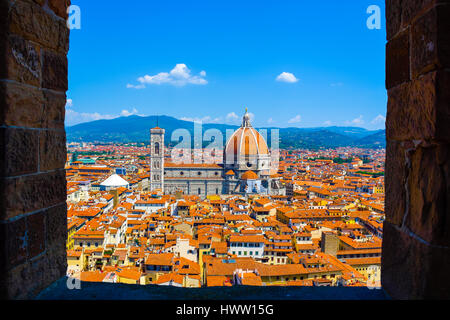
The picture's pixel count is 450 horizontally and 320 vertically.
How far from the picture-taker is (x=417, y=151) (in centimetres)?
121

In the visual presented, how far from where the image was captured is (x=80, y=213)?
2123 centimetres

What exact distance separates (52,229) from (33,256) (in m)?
0.18

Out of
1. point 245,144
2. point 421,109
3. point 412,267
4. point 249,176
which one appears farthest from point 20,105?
Answer: point 245,144

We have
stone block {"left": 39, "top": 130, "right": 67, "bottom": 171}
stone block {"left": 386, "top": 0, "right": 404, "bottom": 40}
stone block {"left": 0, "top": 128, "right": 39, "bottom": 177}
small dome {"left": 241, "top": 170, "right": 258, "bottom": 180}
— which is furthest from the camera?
small dome {"left": 241, "top": 170, "right": 258, "bottom": 180}

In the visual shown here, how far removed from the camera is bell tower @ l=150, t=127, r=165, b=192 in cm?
3422

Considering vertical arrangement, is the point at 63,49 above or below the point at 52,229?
above

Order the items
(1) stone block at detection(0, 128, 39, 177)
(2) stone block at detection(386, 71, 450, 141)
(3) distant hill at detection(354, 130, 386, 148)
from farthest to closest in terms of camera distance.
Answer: (3) distant hill at detection(354, 130, 386, 148)
(1) stone block at detection(0, 128, 39, 177)
(2) stone block at detection(386, 71, 450, 141)

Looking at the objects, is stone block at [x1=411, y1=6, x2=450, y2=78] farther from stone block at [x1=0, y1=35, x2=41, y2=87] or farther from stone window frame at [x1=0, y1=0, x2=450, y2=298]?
stone block at [x1=0, y1=35, x2=41, y2=87]

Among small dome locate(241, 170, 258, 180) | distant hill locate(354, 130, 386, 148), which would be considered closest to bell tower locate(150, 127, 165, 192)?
small dome locate(241, 170, 258, 180)

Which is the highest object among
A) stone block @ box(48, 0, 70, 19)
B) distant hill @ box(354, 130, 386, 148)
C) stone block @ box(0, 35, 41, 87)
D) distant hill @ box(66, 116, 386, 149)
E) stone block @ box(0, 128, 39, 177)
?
distant hill @ box(66, 116, 386, 149)

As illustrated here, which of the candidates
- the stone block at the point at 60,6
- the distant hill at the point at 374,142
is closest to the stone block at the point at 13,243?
the stone block at the point at 60,6

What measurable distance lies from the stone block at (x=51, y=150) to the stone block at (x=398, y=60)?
4.95 feet
